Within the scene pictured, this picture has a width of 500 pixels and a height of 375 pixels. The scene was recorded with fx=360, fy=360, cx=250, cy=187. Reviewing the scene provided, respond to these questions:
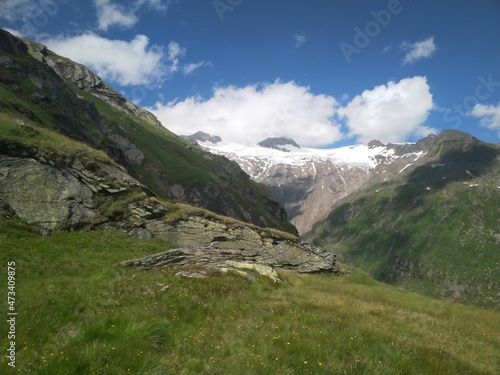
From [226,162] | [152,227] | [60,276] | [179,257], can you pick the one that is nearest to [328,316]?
[179,257]

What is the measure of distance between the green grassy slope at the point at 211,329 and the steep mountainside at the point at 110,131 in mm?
25153

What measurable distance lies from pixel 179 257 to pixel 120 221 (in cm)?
992

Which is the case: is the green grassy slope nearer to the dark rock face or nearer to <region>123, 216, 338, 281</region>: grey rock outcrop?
the dark rock face

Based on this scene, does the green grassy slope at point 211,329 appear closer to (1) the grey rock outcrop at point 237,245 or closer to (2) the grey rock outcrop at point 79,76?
(1) the grey rock outcrop at point 237,245

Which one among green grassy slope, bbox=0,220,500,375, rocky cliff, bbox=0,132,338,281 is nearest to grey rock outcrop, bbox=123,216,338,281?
rocky cliff, bbox=0,132,338,281

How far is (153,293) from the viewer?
1723 cm

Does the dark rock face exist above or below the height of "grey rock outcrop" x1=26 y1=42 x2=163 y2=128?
below

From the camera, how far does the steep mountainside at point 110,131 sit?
6219cm

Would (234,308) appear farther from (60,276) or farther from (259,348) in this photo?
(60,276)

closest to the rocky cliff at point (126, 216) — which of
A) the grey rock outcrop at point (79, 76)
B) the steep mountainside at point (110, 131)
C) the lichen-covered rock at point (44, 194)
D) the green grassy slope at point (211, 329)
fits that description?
the lichen-covered rock at point (44, 194)

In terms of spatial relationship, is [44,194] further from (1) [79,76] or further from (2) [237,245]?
(1) [79,76]

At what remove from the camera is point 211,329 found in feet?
44.8

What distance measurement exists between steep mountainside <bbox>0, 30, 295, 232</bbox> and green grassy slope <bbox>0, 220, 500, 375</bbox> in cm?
2515

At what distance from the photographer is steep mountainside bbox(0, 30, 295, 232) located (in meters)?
62.2
